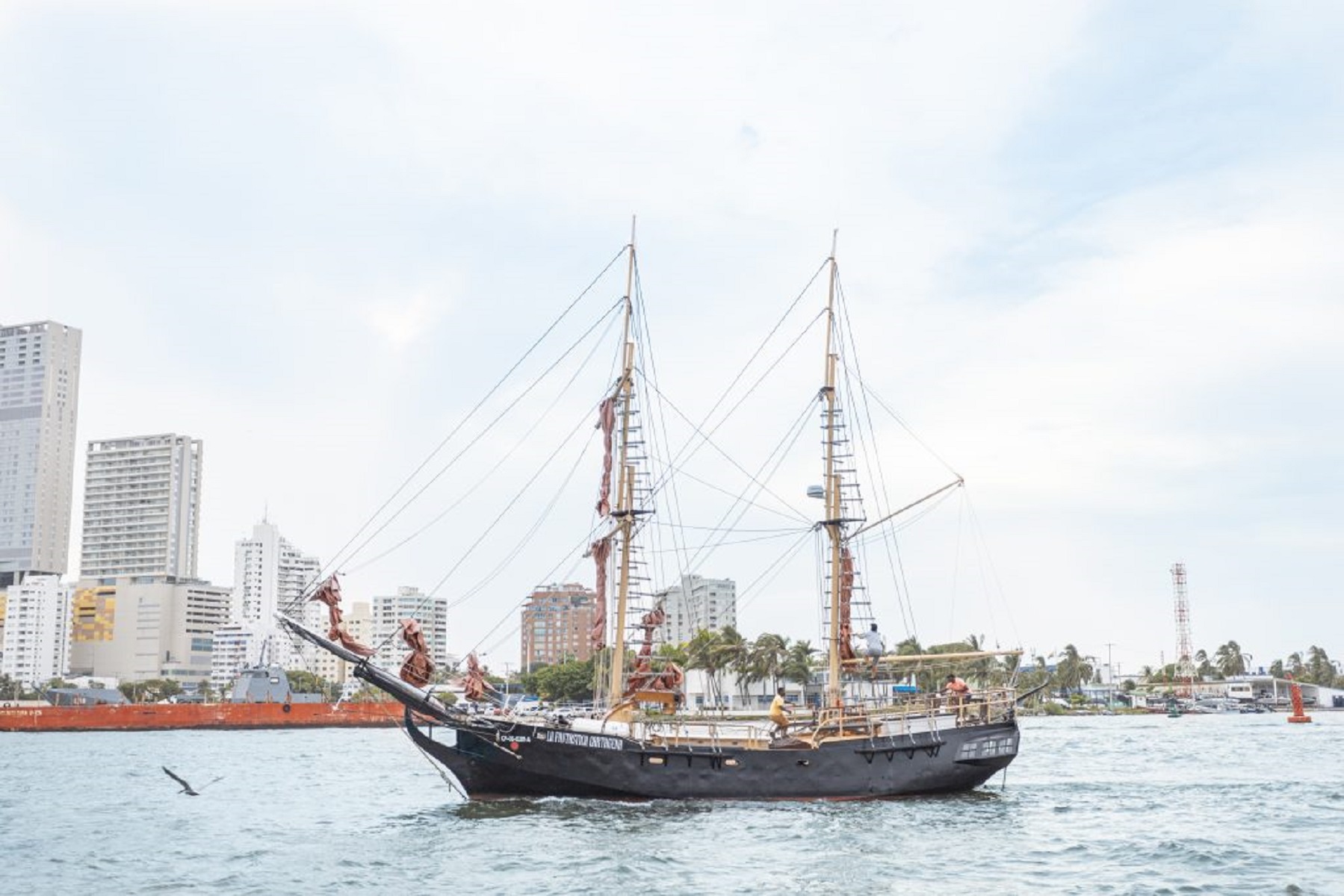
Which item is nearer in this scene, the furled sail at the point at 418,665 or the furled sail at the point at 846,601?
the furled sail at the point at 418,665

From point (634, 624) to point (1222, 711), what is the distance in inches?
6734

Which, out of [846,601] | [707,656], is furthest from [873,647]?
[707,656]

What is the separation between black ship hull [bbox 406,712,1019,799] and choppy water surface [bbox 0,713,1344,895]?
0.78m

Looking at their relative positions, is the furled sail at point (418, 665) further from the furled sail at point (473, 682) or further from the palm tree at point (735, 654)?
the palm tree at point (735, 654)

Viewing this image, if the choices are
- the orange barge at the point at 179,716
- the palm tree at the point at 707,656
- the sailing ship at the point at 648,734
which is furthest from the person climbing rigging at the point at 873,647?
the orange barge at the point at 179,716

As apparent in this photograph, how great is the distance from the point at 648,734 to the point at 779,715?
5139 mm

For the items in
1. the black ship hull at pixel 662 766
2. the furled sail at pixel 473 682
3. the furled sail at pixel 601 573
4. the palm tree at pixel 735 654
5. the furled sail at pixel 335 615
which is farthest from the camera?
the palm tree at pixel 735 654

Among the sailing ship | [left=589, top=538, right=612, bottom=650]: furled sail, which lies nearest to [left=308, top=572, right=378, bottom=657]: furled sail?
the sailing ship

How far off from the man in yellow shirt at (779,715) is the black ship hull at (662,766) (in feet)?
3.29

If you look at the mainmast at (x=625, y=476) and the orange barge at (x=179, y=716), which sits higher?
the mainmast at (x=625, y=476)

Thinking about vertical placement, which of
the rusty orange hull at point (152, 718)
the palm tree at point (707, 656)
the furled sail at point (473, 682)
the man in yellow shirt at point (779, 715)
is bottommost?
the rusty orange hull at point (152, 718)

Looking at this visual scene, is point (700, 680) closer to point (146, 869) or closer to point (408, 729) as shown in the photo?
point (408, 729)

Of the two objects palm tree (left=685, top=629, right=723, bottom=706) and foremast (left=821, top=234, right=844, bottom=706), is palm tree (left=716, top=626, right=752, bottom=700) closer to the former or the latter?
palm tree (left=685, top=629, right=723, bottom=706)

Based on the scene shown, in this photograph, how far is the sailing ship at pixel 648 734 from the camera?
139ft
